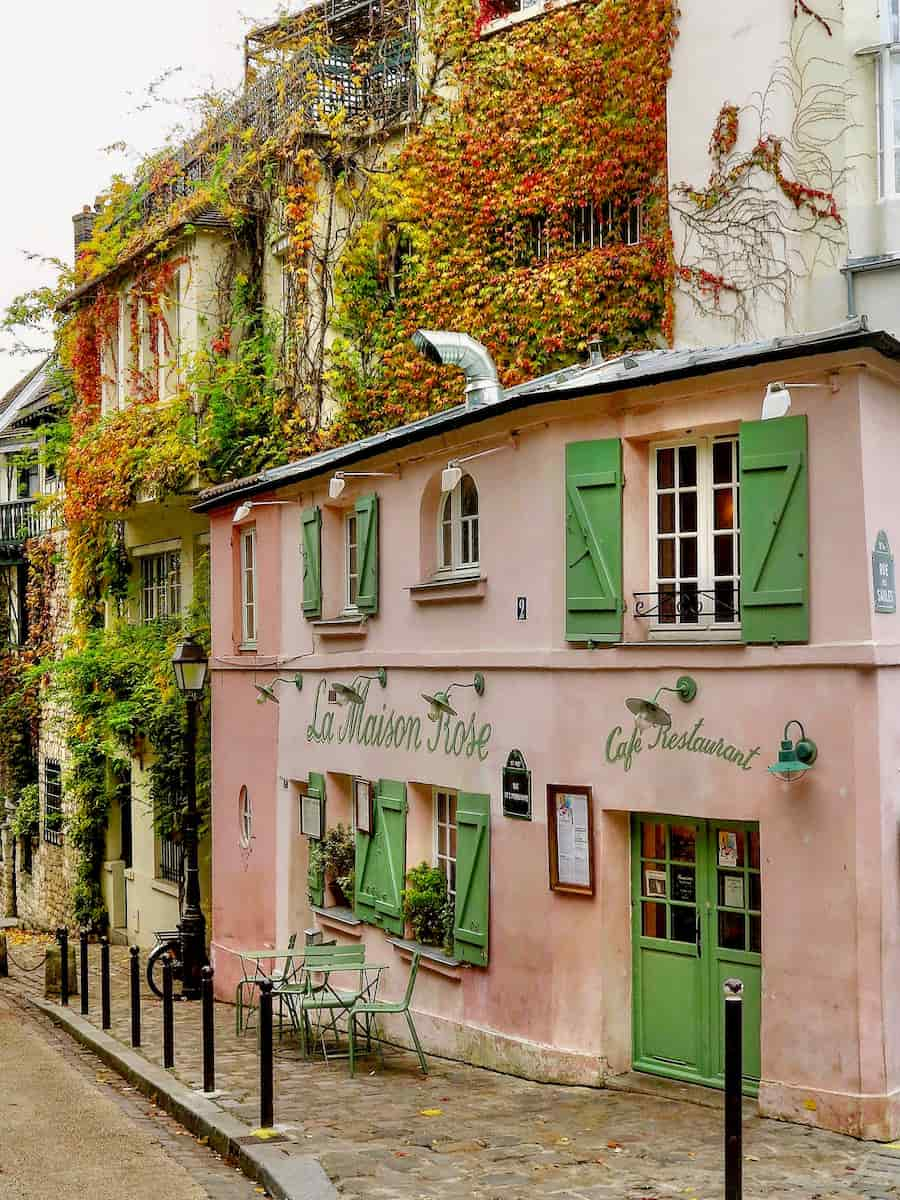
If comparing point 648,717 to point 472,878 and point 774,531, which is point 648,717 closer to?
point 774,531

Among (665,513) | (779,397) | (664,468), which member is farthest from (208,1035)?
(779,397)

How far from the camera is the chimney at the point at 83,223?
29.5 metres

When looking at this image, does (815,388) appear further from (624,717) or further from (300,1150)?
(300,1150)

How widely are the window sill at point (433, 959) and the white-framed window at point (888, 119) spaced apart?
970cm

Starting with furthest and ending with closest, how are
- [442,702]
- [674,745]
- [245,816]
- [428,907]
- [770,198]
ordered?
1. [245,816]
2. [770,198]
3. [428,907]
4. [442,702]
5. [674,745]

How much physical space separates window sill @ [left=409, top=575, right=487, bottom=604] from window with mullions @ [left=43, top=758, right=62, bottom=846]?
16.8 metres

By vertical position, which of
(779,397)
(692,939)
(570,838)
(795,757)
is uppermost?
(779,397)

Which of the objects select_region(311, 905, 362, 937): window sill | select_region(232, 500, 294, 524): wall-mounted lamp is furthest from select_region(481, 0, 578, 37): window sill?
select_region(311, 905, 362, 937): window sill

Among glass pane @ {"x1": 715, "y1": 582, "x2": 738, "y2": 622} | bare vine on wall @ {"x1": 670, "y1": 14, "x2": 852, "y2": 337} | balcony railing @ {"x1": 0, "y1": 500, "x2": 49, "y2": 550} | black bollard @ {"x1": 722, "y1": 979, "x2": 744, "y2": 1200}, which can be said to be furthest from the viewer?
balcony railing @ {"x1": 0, "y1": 500, "x2": 49, "y2": 550}

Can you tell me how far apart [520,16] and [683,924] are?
1309cm

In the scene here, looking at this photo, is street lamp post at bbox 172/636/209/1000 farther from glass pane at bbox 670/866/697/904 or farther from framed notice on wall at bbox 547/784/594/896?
glass pane at bbox 670/866/697/904

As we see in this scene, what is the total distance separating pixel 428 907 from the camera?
12.8 m

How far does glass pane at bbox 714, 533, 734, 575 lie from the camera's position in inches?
413

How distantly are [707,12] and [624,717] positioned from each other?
10.4m
